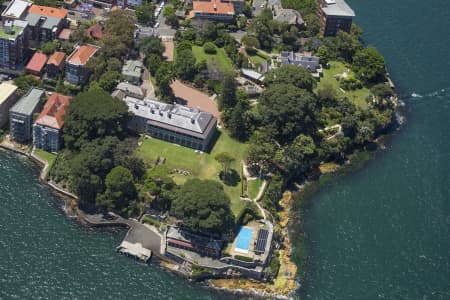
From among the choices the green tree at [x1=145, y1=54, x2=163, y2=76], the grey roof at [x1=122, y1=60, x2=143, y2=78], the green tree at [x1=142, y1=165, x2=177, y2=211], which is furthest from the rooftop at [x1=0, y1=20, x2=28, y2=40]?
the green tree at [x1=142, y1=165, x2=177, y2=211]

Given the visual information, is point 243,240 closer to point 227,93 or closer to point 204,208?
point 204,208

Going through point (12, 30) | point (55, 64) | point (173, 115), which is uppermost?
point (12, 30)

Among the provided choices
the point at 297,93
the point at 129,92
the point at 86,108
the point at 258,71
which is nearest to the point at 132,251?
the point at 86,108

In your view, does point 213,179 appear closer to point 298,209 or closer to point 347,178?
point 298,209

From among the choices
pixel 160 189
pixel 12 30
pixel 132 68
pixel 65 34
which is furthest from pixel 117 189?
pixel 65 34

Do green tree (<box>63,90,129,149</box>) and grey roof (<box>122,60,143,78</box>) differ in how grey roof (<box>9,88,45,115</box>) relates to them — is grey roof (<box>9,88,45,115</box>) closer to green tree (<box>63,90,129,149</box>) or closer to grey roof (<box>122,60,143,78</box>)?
green tree (<box>63,90,129,149</box>)

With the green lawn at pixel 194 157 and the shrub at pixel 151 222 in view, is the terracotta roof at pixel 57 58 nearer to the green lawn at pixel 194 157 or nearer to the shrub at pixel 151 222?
the green lawn at pixel 194 157

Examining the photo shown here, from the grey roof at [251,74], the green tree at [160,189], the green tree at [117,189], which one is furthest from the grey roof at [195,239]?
the grey roof at [251,74]
